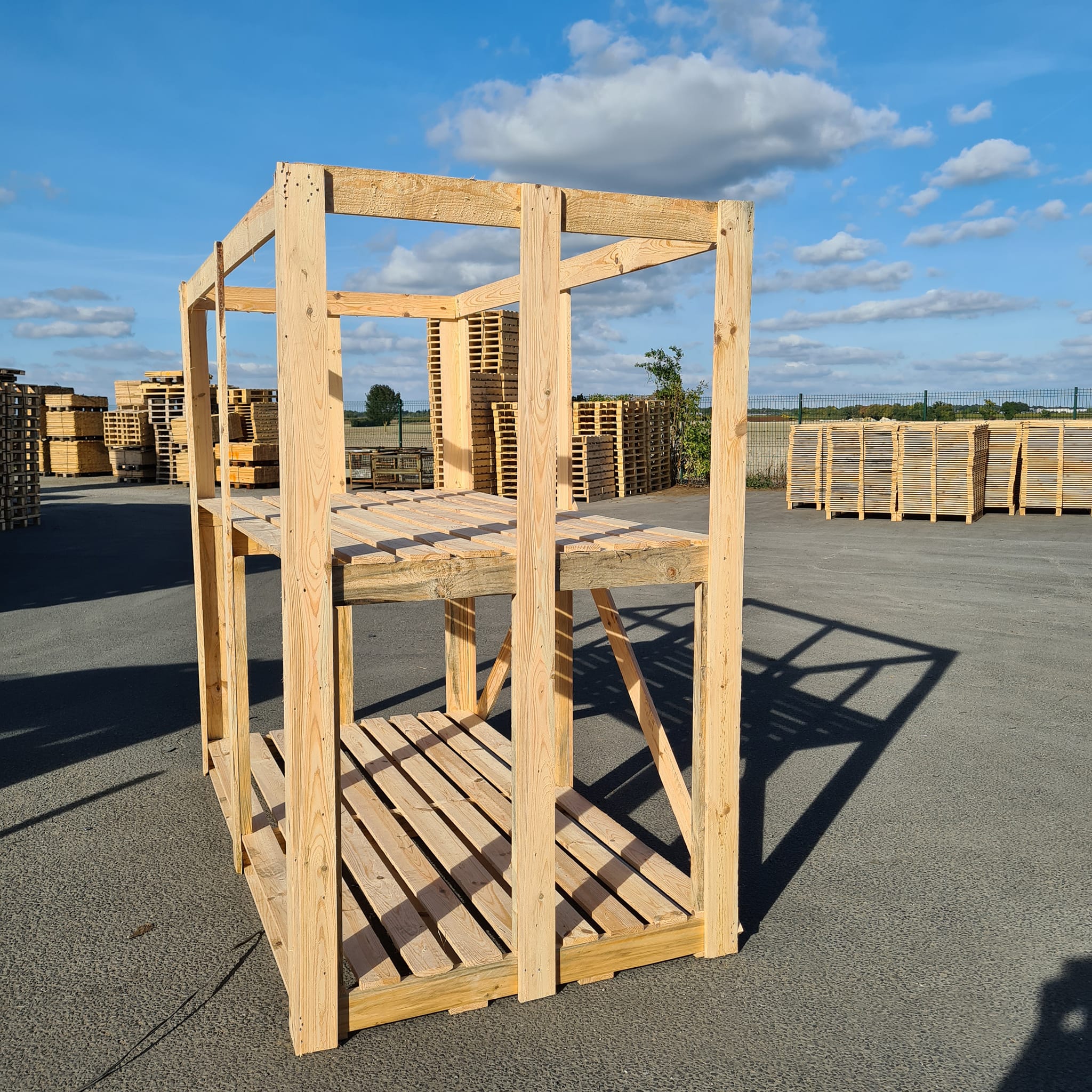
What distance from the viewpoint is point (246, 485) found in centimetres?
2483

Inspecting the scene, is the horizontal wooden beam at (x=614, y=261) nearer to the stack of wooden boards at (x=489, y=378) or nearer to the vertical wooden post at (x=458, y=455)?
the vertical wooden post at (x=458, y=455)

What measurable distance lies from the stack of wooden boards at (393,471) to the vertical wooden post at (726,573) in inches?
739

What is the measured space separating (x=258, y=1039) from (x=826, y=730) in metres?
4.19

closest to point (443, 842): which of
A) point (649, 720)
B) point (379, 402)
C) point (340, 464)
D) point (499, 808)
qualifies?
point (499, 808)

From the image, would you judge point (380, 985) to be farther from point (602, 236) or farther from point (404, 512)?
point (602, 236)

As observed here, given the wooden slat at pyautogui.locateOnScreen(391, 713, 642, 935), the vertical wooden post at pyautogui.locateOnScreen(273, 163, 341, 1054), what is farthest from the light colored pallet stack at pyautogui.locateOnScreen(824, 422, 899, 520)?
the vertical wooden post at pyautogui.locateOnScreen(273, 163, 341, 1054)

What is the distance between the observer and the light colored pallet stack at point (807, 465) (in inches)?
728

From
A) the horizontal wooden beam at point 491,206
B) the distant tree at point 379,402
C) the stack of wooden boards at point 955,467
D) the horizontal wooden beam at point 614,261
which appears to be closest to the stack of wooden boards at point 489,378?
the stack of wooden boards at point 955,467

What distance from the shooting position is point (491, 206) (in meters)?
3.27

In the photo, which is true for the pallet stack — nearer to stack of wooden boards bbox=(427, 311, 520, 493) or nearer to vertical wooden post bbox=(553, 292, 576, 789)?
stack of wooden boards bbox=(427, 311, 520, 493)

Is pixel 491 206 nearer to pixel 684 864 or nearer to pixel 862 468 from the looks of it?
pixel 684 864

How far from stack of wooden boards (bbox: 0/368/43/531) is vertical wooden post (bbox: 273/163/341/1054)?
54.1ft

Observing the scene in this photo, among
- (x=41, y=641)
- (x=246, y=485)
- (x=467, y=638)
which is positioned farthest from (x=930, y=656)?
(x=246, y=485)

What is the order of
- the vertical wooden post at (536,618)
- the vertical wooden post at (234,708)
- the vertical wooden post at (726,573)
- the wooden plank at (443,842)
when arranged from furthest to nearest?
the vertical wooden post at (234,708), the wooden plank at (443,842), the vertical wooden post at (726,573), the vertical wooden post at (536,618)
